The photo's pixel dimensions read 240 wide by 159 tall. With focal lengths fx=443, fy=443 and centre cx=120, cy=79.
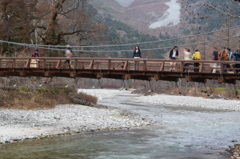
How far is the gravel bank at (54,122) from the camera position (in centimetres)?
2390

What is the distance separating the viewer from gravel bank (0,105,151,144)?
23905 mm

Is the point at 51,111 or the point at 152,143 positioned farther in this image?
the point at 51,111

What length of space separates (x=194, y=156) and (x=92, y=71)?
8285mm

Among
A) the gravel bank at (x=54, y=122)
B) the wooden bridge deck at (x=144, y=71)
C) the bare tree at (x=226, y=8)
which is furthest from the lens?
the gravel bank at (x=54, y=122)

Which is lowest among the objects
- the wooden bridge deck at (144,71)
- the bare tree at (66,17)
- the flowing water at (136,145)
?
the flowing water at (136,145)

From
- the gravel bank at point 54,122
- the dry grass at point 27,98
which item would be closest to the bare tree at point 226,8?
the gravel bank at point 54,122

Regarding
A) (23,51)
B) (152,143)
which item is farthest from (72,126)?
(23,51)

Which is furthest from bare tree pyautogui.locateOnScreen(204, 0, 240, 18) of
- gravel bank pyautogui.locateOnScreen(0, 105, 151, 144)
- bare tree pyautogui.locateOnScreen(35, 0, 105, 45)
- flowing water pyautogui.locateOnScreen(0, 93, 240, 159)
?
bare tree pyautogui.locateOnScreen(35, 0, 105, 45)

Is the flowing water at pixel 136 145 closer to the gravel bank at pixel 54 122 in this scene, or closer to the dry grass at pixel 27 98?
the gravel bank at pixel 54 122

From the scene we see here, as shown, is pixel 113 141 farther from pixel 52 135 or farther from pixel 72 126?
pixel 72 126

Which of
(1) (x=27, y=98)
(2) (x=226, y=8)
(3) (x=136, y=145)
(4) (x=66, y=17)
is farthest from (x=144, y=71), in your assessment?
(4) (x=66, y=17)

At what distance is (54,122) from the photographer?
29.0 meters

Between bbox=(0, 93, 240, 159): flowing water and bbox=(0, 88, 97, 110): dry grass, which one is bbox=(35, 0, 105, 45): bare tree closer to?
bbox=(0, 88, 97, 110): dry grass

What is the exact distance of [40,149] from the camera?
776 inches
